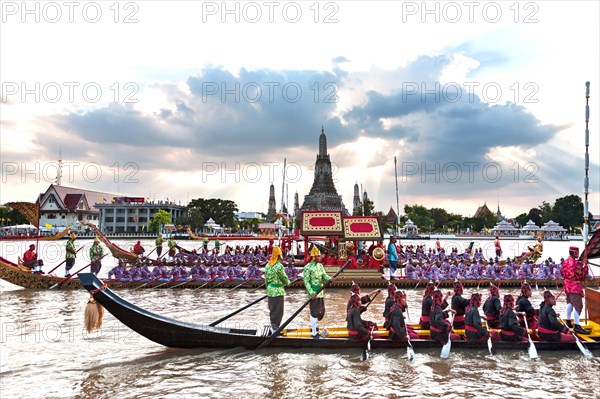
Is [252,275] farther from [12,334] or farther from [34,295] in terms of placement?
Answer: [12,334]

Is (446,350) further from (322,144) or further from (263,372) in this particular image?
(322,144)

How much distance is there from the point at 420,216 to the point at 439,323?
114m

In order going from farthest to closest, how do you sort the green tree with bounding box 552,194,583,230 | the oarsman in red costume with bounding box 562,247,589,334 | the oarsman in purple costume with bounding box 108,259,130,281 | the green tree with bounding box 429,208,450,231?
1. the green tree with bounding box 429,208,450,231
2. the green tree with bounding box 552,194,583,230
3. the oarsman in purple costume with bounding box 108,259,130,281
4. the oarsman in red costume with bounding box 562,247,589,334

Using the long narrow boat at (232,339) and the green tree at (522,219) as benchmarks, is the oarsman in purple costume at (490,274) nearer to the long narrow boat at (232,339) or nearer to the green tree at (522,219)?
the long narrow boat at (232,339)

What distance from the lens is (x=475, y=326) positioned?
9.20 meters

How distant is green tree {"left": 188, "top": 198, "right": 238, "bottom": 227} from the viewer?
104m

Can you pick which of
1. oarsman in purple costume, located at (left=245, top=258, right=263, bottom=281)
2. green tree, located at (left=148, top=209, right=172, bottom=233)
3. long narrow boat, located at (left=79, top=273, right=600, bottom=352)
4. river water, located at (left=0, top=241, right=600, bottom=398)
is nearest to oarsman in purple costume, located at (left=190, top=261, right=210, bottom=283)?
oarsman in purple costume, located at (left=245, top=258, right=263, bottom=281)

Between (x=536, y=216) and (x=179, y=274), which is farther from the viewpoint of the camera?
(x=536, y=216)

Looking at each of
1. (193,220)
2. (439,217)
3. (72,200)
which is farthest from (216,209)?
(439,217)

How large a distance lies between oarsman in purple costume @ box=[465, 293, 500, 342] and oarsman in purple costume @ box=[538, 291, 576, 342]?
39.0 inches

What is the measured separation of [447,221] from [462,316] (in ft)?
408

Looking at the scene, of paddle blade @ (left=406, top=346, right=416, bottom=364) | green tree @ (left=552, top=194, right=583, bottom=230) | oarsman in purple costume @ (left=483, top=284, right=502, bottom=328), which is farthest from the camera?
green tree @ (left=552, top=194, right=583, bottom=230)

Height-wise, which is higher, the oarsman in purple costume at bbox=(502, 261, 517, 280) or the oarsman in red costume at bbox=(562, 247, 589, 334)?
the oarsman in red costume at bbox=(562, 247, 589, 334)

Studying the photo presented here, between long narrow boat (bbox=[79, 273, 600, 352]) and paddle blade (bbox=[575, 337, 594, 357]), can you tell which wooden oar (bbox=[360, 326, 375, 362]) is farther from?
paddle blade (bbox=[575, 337, 594, 357])
